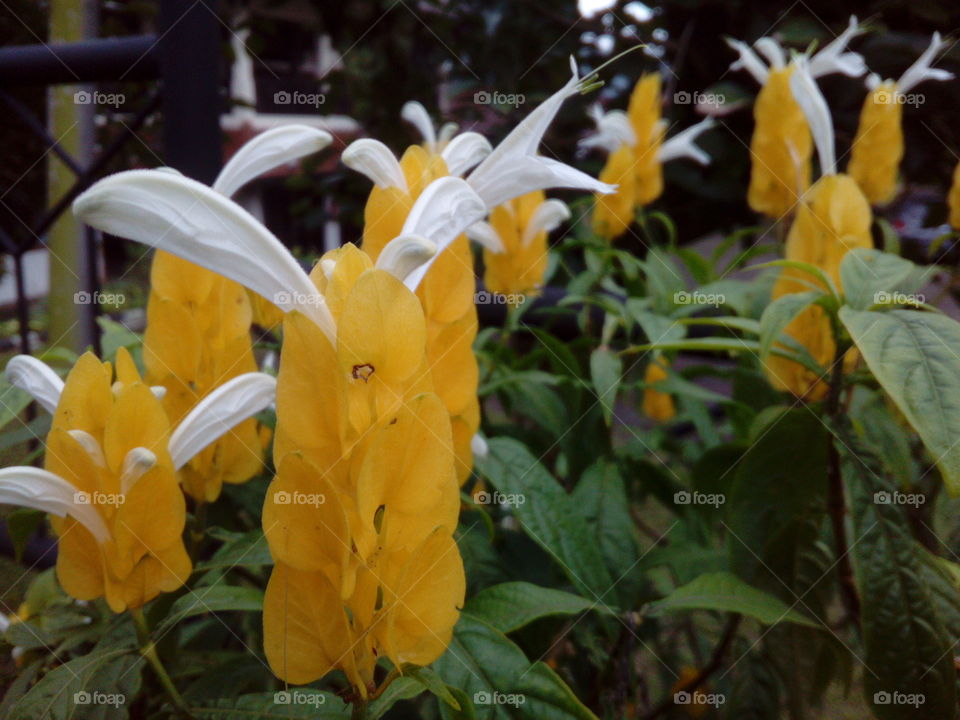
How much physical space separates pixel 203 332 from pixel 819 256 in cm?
57

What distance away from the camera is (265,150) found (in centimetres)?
52

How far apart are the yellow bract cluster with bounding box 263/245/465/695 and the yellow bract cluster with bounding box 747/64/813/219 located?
719mm

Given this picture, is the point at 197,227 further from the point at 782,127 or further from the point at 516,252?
the point at 782,127

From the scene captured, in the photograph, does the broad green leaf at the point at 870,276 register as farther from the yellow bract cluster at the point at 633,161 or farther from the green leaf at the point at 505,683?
the yellow bract cluster at the point at 633,161

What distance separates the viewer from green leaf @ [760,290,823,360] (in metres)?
0.53

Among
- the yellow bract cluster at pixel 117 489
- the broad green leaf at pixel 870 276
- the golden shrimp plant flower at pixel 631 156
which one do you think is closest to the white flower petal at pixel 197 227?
the yellow bract cluster at pixel 117 489

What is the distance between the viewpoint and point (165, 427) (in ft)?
1.42

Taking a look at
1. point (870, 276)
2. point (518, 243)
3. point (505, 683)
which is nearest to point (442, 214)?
point (505, 683)

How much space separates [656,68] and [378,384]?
1.54 metres

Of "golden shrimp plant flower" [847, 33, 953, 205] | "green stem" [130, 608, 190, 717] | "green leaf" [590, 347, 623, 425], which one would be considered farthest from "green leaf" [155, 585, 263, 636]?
"golden shrimp plant flower" [847, 33, 953, 205]

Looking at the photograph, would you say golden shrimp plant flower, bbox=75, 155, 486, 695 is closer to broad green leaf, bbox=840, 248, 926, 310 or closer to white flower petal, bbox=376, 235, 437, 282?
white flower petal, bbox=376, 235, 437, 282

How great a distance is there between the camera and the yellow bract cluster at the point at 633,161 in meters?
1.15

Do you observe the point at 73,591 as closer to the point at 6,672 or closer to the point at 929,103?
the point at 6,672

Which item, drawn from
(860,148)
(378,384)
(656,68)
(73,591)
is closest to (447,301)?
(378,384)
